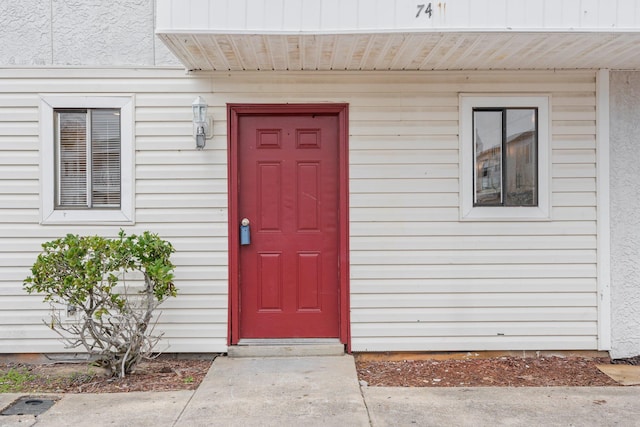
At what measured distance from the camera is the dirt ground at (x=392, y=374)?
4309 millimetres

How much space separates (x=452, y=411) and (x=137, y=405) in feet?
7.81

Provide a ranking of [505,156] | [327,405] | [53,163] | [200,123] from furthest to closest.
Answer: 1. [505,156]
2. [53,163]
3. [200,123]
4. [327,405]

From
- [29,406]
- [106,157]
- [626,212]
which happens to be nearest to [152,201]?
[106,157]

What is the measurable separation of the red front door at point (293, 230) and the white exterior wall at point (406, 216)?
0.24 metres

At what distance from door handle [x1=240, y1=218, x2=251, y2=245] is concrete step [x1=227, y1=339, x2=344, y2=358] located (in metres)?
0.99

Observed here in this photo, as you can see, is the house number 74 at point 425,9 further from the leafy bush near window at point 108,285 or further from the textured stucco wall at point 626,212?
the leafy bush near window at point 108,285

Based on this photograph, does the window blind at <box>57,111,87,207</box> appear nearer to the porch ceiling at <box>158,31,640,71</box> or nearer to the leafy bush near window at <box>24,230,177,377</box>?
the leafy bush near window at <box>24,230,177,377</box>

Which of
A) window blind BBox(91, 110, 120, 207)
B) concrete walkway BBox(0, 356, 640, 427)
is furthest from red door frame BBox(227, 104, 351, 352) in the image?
window blind BBox(91, 110, 120, 207)

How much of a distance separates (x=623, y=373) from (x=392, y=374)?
6.95ft

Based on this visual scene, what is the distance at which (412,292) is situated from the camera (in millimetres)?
4922

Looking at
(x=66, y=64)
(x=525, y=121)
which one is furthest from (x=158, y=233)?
(x=525, y=121)

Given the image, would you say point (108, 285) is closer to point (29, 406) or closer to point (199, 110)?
point (29, 406)

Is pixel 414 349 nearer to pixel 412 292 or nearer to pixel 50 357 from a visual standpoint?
pixel 412 292

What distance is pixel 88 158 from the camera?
488 centimetres
